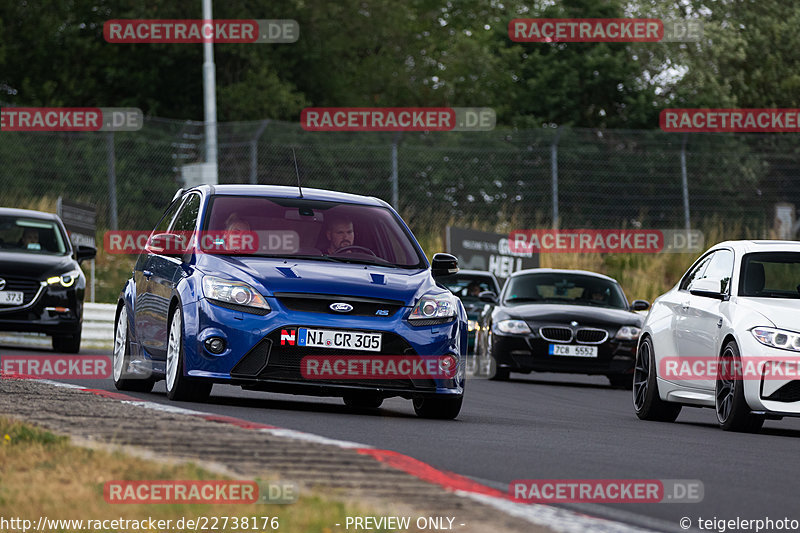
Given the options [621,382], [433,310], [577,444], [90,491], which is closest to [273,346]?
[433,310]

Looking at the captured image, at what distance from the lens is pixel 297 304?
11.3m

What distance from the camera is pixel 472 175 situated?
3481cm

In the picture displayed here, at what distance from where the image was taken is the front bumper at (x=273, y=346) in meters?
11.2

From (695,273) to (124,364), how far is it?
4887mm

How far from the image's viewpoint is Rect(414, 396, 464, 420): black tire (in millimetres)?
11773

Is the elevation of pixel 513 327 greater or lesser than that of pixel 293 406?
greater

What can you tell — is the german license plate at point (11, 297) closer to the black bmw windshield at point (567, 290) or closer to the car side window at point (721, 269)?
the black bmw windshield at point (567, 290)

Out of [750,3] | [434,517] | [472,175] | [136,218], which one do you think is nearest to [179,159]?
[136,218]

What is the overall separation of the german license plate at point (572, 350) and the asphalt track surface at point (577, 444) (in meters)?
4.49

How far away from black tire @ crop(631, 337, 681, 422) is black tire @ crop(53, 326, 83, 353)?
876 centimetres

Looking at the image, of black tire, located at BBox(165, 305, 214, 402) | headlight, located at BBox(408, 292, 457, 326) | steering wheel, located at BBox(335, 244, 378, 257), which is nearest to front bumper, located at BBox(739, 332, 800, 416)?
headlight, located at BBox(408, 292, 457, 326)

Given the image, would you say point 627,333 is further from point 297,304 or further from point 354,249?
point 297,304
